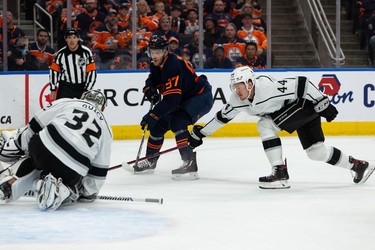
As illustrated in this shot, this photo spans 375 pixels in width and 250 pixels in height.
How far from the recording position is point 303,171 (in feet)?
21.9

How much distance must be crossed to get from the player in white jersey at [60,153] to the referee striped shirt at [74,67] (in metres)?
2.74

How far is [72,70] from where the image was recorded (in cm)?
771

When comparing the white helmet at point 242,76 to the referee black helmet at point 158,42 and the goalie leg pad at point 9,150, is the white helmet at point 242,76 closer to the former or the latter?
the referee black helmet at point 158,42

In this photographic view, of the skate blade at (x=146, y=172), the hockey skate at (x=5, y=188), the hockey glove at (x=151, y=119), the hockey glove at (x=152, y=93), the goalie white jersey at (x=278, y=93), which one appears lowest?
the skate blade at (x=146, y=172)

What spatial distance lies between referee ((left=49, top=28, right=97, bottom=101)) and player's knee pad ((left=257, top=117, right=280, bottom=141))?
2.43 metres

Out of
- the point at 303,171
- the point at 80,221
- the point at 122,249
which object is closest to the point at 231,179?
the point at 303,171

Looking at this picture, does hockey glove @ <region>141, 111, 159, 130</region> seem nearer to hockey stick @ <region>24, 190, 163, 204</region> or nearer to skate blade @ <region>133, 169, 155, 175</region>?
skate blade @ <region>133, 169, 155, 175</region>

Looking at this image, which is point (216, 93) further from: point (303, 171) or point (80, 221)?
point (80, 221)

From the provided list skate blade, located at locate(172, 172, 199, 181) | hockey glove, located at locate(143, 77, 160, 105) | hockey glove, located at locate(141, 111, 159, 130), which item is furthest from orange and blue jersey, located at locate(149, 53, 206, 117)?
skate blade, located at locate(172, 172, 199, 181)

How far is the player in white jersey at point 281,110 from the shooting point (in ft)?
18.4

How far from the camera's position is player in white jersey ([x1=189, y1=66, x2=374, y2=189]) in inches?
221

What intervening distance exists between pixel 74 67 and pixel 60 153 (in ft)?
10.1

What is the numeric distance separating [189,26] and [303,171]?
10.4ft

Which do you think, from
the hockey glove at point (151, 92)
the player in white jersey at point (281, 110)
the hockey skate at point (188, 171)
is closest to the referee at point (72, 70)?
the hockey glove at point (151, 92)
